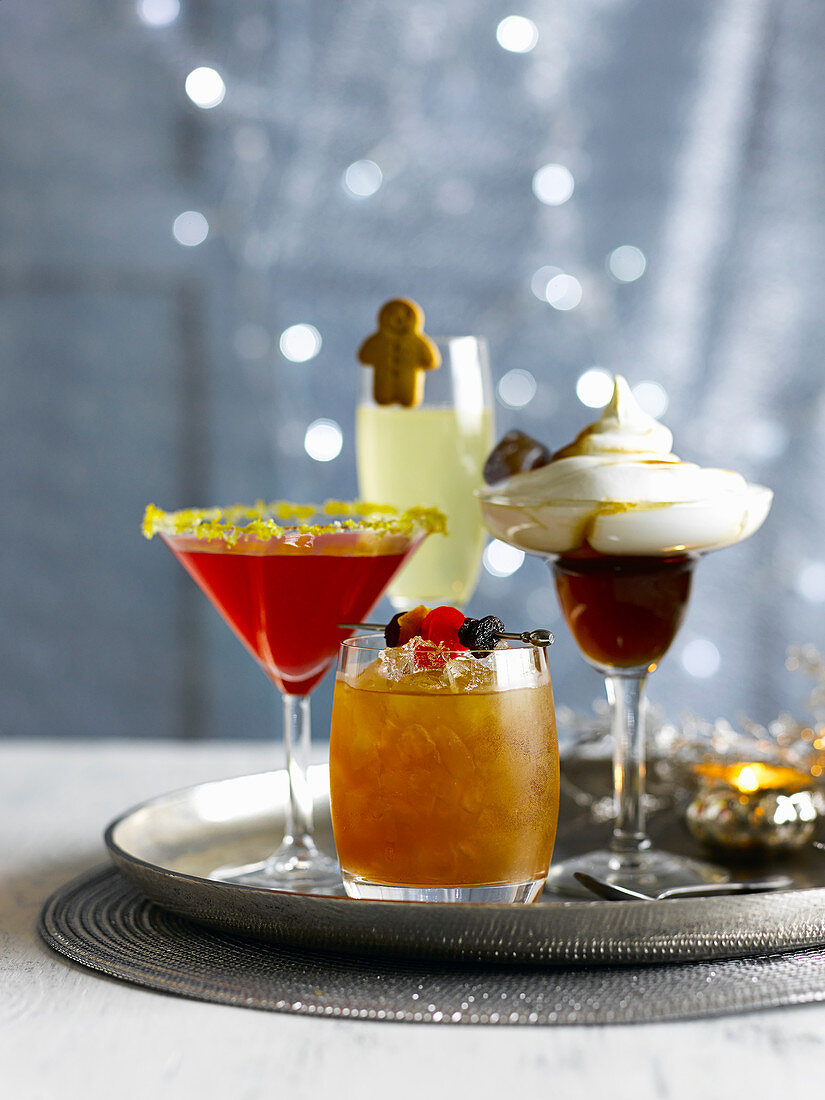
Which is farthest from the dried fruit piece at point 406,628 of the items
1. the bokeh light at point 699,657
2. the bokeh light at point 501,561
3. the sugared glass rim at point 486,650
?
the bokeh light at point 699,657

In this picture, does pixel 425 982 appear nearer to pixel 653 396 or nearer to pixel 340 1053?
pixel 340 1053

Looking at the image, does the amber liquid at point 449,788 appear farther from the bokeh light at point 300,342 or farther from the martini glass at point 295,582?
the bokeh light at point 300,342

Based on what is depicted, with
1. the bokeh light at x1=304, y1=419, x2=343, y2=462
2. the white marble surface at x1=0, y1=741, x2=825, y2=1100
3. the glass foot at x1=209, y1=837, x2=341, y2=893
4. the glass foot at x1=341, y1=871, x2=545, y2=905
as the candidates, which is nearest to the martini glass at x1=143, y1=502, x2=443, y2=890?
the glass foot at x1=209, y1=837, x2=341, y2=893

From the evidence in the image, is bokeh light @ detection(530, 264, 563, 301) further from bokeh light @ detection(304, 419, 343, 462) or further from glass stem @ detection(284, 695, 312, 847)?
glass stem @ detection(284, 695, 312, 847)

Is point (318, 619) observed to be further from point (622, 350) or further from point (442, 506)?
point (622, 350)


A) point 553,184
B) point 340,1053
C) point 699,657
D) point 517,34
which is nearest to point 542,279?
point 553,184

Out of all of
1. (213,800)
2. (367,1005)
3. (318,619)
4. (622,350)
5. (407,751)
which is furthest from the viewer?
(622,350)

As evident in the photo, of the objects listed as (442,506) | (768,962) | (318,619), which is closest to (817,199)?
(442,506)

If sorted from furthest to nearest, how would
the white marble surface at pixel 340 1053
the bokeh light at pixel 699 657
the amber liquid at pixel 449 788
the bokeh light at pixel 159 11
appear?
the bokeh light at pixel 699 657
the bokeh light at pixel 159 11
the amber liquid at pixel 449 788
the white marble surface at pixel 340 1053
